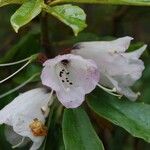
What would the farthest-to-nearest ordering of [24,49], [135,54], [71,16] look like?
[24,49] < [135,54] < [71,16]

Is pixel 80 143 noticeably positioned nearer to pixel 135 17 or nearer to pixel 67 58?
pixel 67 58

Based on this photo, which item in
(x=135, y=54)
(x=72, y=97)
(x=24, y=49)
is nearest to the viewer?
(x=72, y=97)

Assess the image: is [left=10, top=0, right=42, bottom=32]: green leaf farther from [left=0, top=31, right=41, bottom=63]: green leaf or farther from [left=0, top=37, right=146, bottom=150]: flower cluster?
[left=0, top=31, right=41, bottom=63]: green leaf

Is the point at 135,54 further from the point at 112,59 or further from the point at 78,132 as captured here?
the point at 78,132

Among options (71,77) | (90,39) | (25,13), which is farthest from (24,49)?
(25,13)

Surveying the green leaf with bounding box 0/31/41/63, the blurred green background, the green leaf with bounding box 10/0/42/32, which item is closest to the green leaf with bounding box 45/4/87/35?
the green leaf with bounding box 10/0/42/32

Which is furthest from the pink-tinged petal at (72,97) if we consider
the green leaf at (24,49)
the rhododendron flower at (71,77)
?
the green leaf at (24,49)

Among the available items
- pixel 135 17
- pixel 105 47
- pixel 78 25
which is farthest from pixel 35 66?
pixel 135 17
